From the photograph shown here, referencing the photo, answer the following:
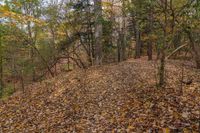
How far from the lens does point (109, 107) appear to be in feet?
22.4

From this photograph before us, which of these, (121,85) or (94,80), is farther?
(94,80)

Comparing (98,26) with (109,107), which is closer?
(109,107)

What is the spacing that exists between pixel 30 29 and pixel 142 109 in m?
18.6

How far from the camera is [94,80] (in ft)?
33.3

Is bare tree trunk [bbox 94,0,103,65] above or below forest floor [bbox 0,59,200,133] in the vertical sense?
above

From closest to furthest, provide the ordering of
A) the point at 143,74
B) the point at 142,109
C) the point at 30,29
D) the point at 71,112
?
1. the point at 142,109
2. the point at 71,112
3. the point at 143,74
4. the point at 30,29

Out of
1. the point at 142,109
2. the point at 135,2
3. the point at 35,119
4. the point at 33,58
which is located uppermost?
the point at 135,2

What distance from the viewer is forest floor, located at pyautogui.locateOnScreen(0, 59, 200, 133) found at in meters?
5.38

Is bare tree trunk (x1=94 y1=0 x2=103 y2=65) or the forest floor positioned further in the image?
bare tree trunk (x1=94 y1=0 x2=103 y2=65)

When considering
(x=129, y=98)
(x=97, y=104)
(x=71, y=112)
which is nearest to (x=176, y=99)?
(x=129, y=98)

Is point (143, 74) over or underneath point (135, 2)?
underneath

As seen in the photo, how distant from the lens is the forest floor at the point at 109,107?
538 cm

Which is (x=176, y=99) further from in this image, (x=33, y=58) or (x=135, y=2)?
(x=33, y=58)

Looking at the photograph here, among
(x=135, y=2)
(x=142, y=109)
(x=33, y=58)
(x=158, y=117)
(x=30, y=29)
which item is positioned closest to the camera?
(x=158, y=117)
